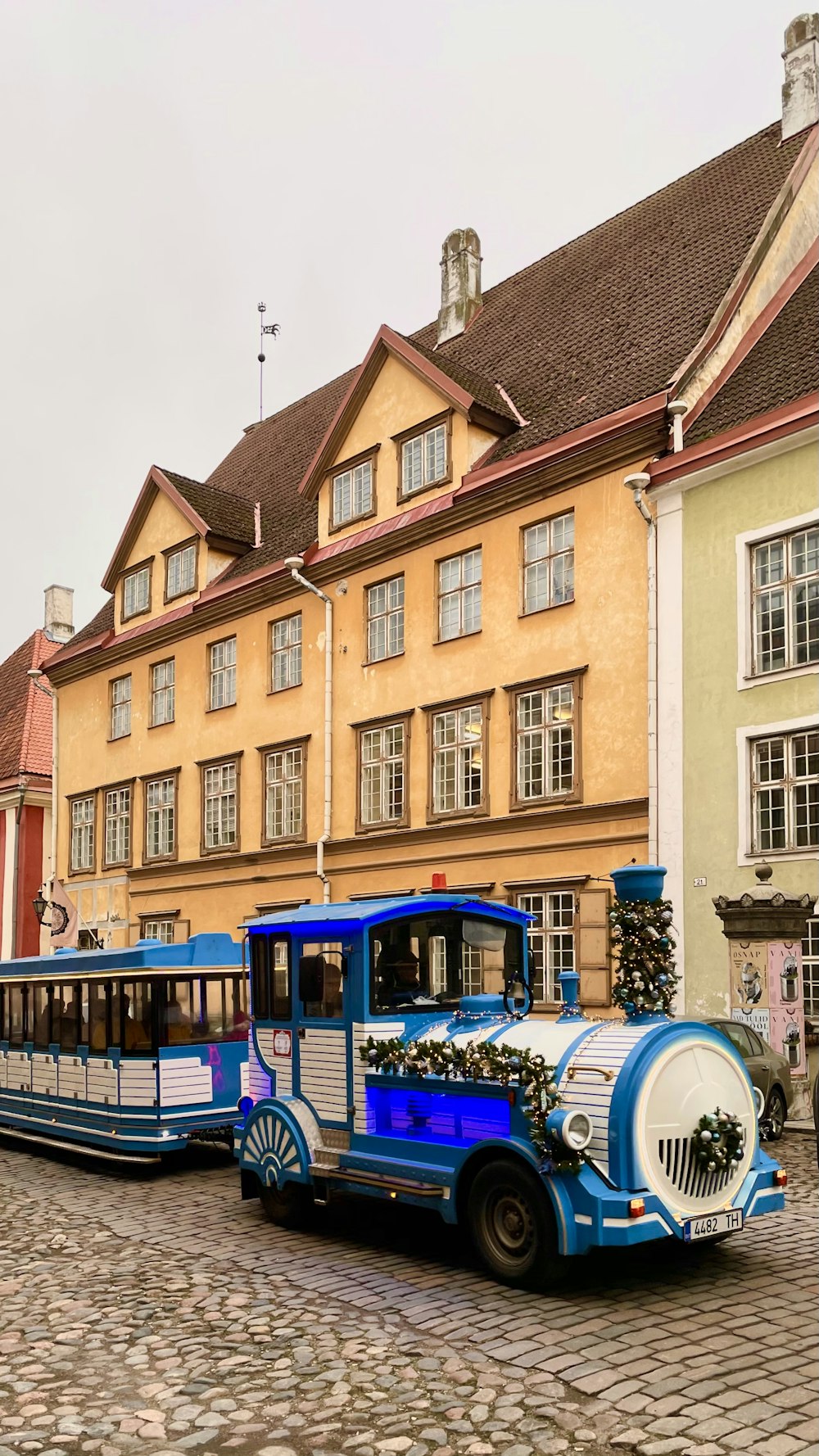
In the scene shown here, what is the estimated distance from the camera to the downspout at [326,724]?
25.0 meters

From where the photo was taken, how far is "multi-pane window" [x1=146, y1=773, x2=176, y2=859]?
3012cm

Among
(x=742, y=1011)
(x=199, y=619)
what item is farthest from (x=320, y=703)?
(x=742, y=1011)

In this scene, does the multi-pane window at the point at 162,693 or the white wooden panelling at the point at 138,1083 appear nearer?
the white wooden panelling at the point at 138,1083

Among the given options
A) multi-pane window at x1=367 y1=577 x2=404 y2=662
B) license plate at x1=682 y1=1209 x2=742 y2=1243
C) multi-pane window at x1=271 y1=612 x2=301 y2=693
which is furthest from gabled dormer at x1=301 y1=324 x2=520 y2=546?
license plate at x1=682 y1=1209 x2=742 y2=1243

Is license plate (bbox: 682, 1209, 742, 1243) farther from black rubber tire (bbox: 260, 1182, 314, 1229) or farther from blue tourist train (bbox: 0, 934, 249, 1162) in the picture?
blue tourist train (bbox: 0, 934, 249, 1162)

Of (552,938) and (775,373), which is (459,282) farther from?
(552,938)

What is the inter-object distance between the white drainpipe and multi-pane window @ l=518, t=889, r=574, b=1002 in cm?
186

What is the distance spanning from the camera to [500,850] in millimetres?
21375

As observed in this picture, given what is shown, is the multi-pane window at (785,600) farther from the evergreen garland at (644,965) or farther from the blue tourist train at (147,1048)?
the evergreen garland at (644,965)

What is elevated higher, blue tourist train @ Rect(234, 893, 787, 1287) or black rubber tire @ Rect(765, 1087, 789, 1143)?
blue tourist train @ Rect(234, 893, 787, 1287)

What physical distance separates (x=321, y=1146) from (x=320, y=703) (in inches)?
621

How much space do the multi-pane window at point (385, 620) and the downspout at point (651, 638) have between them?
5.98 m

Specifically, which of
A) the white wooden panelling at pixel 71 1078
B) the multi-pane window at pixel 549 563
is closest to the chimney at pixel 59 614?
the multi-pane window at pixel 549 563

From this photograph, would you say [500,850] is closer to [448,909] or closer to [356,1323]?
[448,909]
